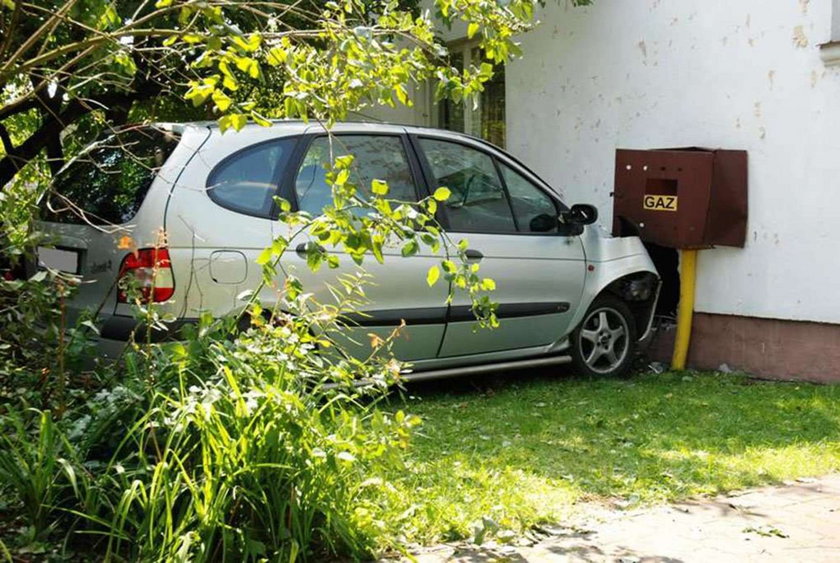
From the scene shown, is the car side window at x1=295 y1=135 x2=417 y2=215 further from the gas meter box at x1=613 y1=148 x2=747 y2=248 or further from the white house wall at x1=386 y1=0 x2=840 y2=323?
the white house wall at x1=386 y1=0 x2=840 y2=323

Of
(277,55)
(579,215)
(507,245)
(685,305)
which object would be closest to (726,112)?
(685,305)

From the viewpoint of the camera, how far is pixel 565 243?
7992 mm

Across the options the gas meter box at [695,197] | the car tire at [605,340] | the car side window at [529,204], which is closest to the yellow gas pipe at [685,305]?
the gas meter box at [695,197]

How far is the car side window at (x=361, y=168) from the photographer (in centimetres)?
662

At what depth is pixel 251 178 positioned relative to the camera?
644 cm

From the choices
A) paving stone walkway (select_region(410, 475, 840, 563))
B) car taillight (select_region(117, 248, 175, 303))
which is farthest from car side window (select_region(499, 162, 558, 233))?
paving stone walkway (select_region(410, 475, 840, 563))

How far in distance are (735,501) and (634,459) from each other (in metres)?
0.81

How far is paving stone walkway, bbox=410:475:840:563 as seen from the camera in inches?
164

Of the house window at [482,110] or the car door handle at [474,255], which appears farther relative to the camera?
the house window at [482,110]

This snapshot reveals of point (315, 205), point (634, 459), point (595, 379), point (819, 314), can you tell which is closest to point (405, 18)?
point (315, 205)

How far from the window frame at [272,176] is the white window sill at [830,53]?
4.19 metres

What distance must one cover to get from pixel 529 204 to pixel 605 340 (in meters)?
1.36

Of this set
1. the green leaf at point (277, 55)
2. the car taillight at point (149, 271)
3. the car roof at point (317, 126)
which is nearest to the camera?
the green leaf at point (277, 55)

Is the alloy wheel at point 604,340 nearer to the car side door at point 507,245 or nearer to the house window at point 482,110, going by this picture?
the car side door at point 507,245
